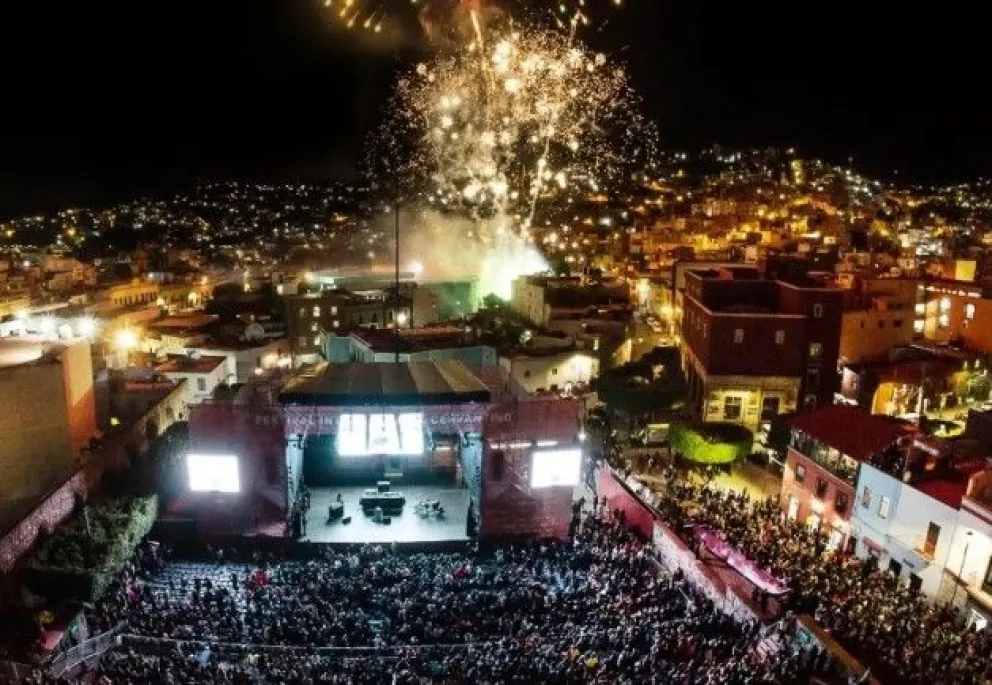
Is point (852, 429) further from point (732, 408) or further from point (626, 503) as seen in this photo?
point (732, 408)

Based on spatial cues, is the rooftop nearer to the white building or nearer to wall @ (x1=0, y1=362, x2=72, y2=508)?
the white building

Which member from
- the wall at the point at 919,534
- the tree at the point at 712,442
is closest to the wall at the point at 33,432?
the tree at the point at 712,442

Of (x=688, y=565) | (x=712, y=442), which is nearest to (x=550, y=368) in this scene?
(x=712, y=442)

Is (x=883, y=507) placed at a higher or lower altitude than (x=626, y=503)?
higher

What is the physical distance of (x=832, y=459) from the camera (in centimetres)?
2436

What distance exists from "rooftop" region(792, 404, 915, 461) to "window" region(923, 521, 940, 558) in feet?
8.92

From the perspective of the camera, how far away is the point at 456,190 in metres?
80.8

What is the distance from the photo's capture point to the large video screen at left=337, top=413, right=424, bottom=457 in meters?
21.8

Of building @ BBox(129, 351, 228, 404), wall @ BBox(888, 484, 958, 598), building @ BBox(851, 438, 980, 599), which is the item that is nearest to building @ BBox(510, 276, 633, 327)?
building @ BBox(129, 351, 228, 404)

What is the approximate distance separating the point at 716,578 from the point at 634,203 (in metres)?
79.6

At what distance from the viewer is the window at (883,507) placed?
21.9 m

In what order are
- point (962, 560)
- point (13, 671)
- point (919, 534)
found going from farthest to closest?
point (919, 534) → point (962, 560) → point (13, 671)

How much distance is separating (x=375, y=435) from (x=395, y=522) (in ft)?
9.21

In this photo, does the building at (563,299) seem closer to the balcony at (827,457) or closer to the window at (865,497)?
the balcony at (827,457)
